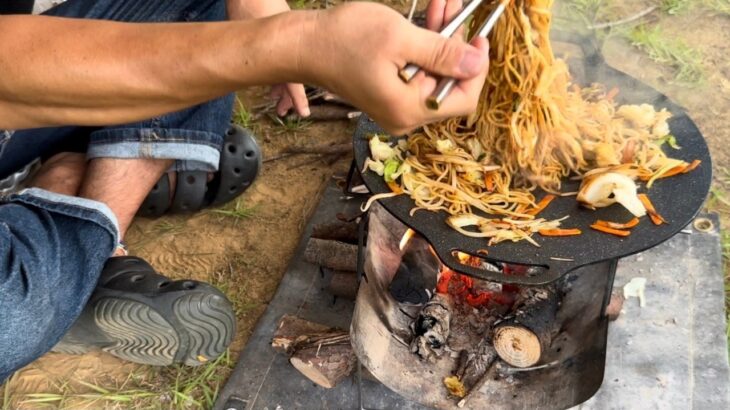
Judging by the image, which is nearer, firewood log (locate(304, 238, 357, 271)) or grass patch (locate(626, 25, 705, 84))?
firewood log (locate(304, 238, 357, 271))

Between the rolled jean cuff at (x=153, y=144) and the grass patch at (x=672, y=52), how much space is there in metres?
3.28

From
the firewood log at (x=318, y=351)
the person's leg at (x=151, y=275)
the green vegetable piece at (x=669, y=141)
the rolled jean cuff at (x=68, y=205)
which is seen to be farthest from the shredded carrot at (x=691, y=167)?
the rolled jean cuff at (x=68, y=205)

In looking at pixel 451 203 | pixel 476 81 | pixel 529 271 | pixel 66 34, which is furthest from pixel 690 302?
pixel 66 34

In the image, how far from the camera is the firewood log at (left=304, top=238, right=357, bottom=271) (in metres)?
3.75

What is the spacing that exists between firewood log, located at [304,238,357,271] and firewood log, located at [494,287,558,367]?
38.2 inches

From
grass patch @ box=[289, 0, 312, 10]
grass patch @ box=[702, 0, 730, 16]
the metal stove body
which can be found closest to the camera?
the metal stove body

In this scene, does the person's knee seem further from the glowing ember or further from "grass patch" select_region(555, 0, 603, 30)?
"grass patch" select_region(555, 0, 603, 30)

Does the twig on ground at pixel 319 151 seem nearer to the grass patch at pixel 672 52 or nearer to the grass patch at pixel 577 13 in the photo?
the grass patch at pixel 577 13

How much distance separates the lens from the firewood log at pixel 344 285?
12.2 ft

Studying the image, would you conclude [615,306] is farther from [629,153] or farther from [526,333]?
[629,153]

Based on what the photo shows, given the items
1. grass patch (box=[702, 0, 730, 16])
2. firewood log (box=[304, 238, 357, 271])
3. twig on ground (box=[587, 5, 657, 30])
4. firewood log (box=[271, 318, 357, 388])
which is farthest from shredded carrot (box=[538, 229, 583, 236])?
grass patch (box=[702, 0, 730, 16])

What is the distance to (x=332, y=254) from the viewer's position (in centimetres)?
380

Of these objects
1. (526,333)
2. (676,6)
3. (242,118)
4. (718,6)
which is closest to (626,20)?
(676,6)

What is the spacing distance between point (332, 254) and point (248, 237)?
30.6 inches
